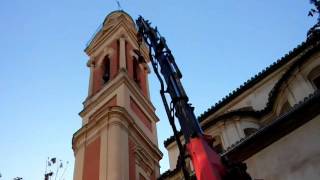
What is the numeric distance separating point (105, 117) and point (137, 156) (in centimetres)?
244

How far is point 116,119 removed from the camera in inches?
800

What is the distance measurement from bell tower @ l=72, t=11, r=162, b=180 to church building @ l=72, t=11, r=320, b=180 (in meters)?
0.04

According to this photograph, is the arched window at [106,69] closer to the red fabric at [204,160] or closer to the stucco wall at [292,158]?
the stucco wall at [292,158]

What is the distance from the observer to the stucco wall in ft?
35.6

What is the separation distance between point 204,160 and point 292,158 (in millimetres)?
5141

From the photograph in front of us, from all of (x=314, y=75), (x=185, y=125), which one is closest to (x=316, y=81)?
(x=314, y=75)

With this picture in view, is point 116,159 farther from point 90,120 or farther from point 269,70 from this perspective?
point 269,70

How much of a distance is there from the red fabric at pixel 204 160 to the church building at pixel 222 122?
3.43 m

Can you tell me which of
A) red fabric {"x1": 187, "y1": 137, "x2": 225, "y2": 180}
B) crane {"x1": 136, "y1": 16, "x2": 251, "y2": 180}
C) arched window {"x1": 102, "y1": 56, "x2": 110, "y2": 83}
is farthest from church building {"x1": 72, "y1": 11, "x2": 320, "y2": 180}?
red fabric {"x1": 187, "y1": 137, "x2": 225, "y2": 180}

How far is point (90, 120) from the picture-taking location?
21.8m

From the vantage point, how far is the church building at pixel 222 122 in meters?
11.6

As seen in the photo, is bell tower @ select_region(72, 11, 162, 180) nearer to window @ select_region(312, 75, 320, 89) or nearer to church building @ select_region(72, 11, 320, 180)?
church building @ select_region(72, 11, 320, 180)

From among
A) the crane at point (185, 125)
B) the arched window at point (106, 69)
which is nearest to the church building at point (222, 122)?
the arched window at point (106, 69)

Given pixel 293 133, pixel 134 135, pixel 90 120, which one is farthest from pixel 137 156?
pixel 293 133
